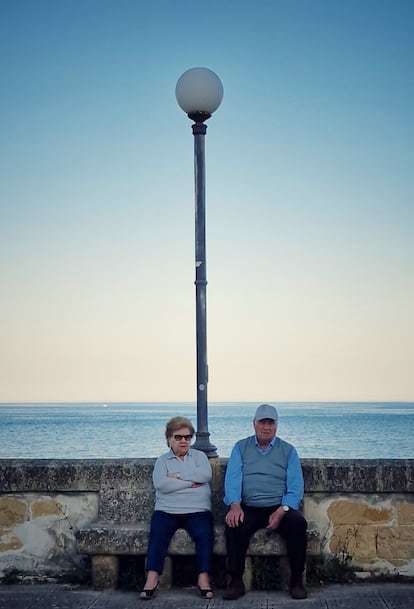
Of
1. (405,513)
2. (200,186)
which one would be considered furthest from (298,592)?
(200,186)

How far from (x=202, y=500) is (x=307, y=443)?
36229mm

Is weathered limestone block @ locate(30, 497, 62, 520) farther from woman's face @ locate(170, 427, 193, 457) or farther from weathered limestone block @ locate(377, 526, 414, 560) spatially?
weathered limestone block @ locate(377, 526, 414, 560)

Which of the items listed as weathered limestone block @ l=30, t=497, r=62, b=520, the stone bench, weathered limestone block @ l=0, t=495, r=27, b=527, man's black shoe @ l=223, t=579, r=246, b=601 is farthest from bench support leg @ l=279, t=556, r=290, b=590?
weathered limestone block @ l=0, t=495, r=27, b=527

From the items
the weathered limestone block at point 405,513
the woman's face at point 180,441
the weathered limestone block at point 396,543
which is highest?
the woman's face at point 180,441

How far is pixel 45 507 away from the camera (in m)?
5.30

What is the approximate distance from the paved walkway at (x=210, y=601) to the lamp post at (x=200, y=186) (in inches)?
40.0

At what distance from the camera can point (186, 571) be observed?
16.9 ft

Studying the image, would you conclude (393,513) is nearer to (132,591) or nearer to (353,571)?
(353,571)

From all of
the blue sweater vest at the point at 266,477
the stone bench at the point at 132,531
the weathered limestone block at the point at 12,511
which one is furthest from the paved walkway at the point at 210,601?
the blue sweater vest at the point at 266,477

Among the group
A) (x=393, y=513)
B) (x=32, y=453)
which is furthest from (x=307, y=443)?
(x=393, y=513)

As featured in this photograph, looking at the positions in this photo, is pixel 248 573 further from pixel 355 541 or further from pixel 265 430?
pixel 265 430

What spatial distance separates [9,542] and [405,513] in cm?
266

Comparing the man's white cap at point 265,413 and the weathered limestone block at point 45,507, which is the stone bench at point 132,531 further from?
the man's white cap at point 265,413

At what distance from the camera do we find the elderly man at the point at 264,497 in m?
4.74
